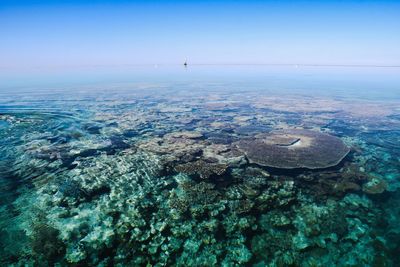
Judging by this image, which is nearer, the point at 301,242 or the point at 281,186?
the point at 301,242

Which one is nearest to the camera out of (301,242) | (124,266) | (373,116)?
(124,266)

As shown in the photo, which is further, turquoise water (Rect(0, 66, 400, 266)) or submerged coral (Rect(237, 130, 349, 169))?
submerged coral (Rect(237, 130, 349, 169))

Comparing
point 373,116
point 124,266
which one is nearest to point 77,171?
point 124,266

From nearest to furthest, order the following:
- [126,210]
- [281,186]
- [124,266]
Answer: [124,266] → [126,210] → [281,186]

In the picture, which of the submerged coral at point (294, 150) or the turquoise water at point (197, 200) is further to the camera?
the submerged coral at point (294, 150)

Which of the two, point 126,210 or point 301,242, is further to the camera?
point 126,210

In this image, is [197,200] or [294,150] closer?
[197,200]

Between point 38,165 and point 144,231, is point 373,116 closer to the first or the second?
point 144,231

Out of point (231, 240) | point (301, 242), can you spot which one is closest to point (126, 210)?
point (231, 240)

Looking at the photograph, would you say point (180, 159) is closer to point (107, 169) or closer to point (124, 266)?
point (107, 169)
